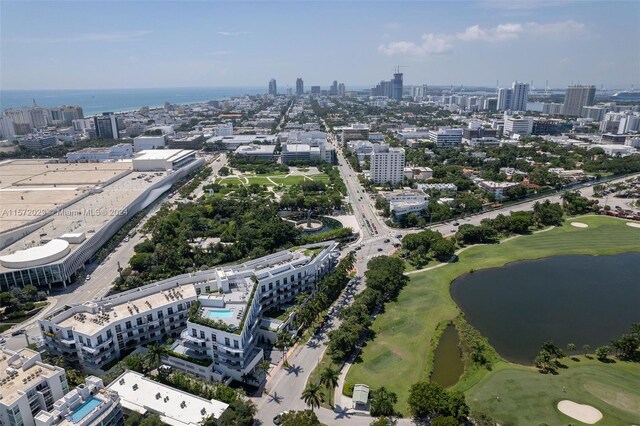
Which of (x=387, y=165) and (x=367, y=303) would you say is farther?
(x=387, y=165)

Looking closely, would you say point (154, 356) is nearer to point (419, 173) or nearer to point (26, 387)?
point (26, 387)

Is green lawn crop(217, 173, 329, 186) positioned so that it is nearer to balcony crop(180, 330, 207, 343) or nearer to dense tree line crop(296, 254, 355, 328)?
dense tree line crop(296, 254, 355, 328)

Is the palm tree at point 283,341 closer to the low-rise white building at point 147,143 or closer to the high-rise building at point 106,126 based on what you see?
the low-rise white building at point 147,143

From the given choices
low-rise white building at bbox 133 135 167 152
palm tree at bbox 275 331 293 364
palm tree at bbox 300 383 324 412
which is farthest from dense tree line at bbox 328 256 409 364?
low-rise white building at bbox 133 135 167 152

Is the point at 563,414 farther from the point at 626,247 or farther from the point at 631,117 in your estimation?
the point at 631,117

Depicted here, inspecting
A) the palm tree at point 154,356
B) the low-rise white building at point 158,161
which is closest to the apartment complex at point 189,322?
the palm tree at point 154,356

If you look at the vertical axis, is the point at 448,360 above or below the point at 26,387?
below

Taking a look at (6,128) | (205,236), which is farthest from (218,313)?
(6,128)
